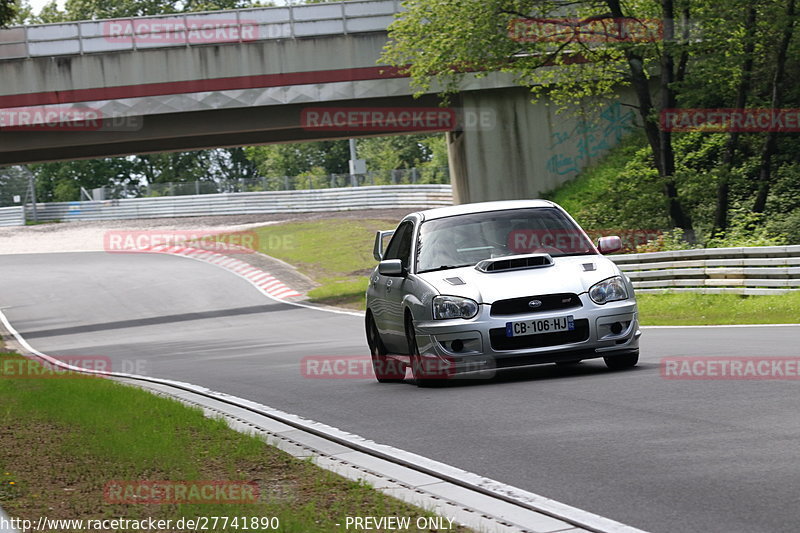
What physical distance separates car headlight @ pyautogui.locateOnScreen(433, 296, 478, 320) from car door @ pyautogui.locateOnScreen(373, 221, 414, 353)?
2.44ft

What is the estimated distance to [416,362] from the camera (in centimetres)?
1138

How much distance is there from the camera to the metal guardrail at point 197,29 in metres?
37.7

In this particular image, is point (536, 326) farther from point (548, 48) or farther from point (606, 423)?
point (548, 48)

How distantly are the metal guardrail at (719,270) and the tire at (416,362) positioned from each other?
36.0 ft

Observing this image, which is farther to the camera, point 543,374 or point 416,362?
point 543,374

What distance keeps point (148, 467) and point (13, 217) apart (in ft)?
264

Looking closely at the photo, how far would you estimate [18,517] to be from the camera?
19.4 ft

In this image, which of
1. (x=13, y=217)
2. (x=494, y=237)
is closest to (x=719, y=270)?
(x=494, y=237)

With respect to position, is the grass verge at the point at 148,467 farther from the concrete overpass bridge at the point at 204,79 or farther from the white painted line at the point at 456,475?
the concrete overpass bridge at the point at 204,79

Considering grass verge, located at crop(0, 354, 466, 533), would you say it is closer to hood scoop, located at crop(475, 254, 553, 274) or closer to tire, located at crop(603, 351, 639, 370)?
hood scoop, located at crop(475, 254, 553, 274)

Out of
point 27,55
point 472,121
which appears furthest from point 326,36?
point 27,55

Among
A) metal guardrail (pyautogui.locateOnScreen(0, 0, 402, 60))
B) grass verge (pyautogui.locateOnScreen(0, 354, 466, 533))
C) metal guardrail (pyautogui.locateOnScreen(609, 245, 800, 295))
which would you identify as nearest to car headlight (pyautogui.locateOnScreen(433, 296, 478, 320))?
grass verge (pyautogui.locateOnScreen(0, 354, 466, 533))

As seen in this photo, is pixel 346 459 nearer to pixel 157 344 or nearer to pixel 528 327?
pixel 528 327

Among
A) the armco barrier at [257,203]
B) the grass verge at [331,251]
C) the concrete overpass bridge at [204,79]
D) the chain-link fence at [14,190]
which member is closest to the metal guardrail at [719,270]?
the grass verge at [331,251]
